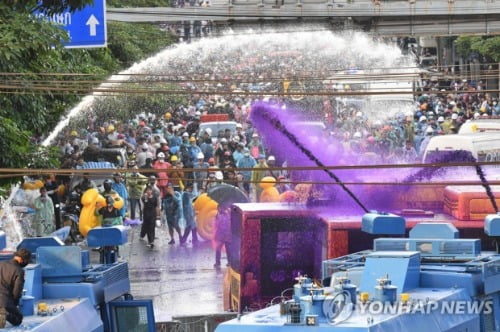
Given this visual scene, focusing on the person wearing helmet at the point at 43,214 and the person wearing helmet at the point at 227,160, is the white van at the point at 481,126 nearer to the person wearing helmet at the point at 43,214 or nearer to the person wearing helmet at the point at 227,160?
the person wearing helmet at the point at 227,160

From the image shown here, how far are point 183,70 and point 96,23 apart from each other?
1903 cm

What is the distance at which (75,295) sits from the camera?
655 inches

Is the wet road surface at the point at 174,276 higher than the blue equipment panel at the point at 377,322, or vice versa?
the blue equipment panel at the point at 377,322

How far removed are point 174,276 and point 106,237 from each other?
12.1 metres

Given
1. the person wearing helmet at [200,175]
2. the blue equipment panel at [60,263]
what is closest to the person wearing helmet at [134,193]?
the person wearing helmet at [200,175]

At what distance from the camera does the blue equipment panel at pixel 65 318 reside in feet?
48.3

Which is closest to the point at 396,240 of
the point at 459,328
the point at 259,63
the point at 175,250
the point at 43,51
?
the point at 459,328

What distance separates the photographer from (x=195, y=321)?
2088 cm

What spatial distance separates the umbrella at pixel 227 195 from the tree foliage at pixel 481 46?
3262cm

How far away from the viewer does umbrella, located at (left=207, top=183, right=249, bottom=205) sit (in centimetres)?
3200

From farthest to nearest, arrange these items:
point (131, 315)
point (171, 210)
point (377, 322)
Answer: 1. point (171, 210)
2. point (131, 315)
3. point (377, 322)

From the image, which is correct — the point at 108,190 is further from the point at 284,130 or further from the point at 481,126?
the point at 481,126

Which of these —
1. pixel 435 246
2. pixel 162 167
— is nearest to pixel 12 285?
pixel 435 246

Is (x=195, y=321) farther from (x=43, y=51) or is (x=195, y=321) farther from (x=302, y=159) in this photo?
(x=302, y=159)
